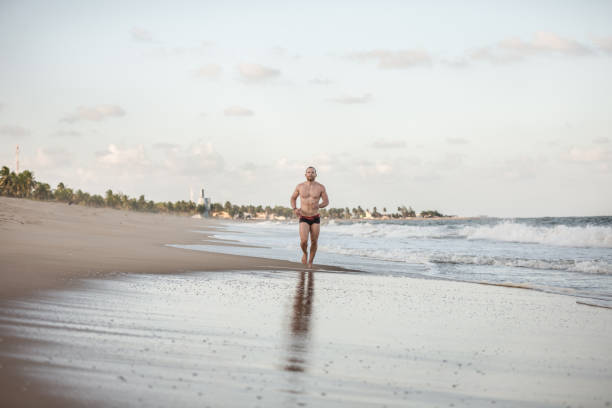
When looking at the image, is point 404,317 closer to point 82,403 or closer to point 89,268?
point 82,403

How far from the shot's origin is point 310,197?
464 inches

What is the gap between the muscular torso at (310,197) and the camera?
1177 centimetres

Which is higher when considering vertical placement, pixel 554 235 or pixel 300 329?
pixel 554 235

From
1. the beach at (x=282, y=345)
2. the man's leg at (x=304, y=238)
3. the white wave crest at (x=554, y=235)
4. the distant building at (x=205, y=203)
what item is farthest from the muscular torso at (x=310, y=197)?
the distant building at (x=205, y=203)

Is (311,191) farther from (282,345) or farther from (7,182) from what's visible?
(7,182)

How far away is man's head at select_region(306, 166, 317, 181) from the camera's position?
464 inches

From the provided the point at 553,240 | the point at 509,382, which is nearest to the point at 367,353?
the point at 509,382

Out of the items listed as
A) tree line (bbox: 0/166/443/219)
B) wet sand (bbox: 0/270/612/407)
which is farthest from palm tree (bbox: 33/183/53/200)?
wet sand (bbox: 0/270/612/407)

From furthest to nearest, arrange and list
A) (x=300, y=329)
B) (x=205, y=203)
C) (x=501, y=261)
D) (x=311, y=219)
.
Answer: (x=205, y=203) < (x=501, y=261) < (x=311, y=219) < (x=300, y=329)

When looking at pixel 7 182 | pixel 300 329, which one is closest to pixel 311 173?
pixel 300 329

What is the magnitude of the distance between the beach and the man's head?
4822 mm

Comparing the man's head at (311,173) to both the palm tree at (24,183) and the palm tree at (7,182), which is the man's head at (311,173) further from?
the palm tree at (24,183)

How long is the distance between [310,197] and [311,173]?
0.56 meters

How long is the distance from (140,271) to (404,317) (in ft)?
15.1
